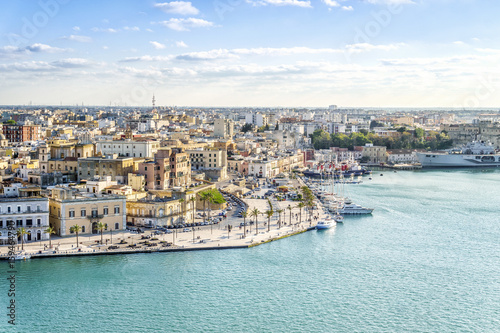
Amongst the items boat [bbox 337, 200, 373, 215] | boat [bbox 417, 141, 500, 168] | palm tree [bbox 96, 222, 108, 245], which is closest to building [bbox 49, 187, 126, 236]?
palm tree [bbox 96, 222, 108, 245]

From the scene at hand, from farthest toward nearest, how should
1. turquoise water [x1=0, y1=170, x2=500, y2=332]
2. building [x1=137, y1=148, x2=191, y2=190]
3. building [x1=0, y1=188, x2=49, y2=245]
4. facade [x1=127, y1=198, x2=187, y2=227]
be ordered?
building [x1=137, y1=148, x2=191, y2=190] → facade [x1=127, y1=198, x2=187, y2=227] → building [x1=0, y1=188, x2=49, y2=245] → turquoise water [x1=0, y1=170, x2=500, y2=332]

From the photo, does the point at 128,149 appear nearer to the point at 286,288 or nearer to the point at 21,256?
the point at 21,256

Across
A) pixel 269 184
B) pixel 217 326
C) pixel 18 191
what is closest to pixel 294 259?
pixel 217 326

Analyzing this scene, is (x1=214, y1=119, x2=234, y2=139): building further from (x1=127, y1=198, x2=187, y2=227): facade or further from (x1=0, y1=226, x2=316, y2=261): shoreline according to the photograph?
(x1=0, y1=226, x2=316, y2=261): shoreline

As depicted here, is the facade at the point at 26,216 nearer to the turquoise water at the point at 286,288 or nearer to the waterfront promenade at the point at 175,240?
the waterfront promenade at the point at 175,240

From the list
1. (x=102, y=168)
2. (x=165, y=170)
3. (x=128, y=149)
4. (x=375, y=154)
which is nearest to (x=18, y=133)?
(x=128, y=149)

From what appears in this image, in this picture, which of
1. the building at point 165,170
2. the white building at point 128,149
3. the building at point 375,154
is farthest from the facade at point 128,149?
the building at point 375,154
